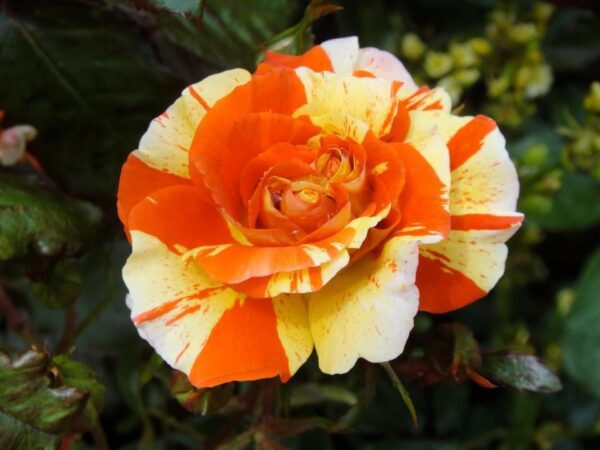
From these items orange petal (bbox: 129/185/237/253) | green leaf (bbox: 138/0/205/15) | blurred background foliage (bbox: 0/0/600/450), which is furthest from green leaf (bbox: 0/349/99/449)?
green leaf (bbox: 138/0/205/15)

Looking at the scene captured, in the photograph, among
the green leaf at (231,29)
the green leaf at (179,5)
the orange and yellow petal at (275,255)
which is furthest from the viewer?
the green leaf at (231,29)

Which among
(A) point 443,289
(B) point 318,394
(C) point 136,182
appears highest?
(C) point 136,182

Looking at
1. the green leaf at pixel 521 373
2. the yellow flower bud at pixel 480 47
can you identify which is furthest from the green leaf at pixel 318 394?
the yellow flower bud at pixel 480 47

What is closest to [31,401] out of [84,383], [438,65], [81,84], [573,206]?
[84,383]

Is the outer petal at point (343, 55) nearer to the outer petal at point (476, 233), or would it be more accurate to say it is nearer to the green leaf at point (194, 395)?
the outer petal at point (476, 233)

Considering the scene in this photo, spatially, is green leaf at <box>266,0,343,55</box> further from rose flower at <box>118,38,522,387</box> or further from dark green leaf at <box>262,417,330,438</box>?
dark green leaf at <box>262,417,330,438</box>

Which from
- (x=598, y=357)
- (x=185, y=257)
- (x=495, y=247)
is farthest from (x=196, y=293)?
(x=598, y=357)

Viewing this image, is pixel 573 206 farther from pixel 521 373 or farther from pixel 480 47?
pixel 521 373
